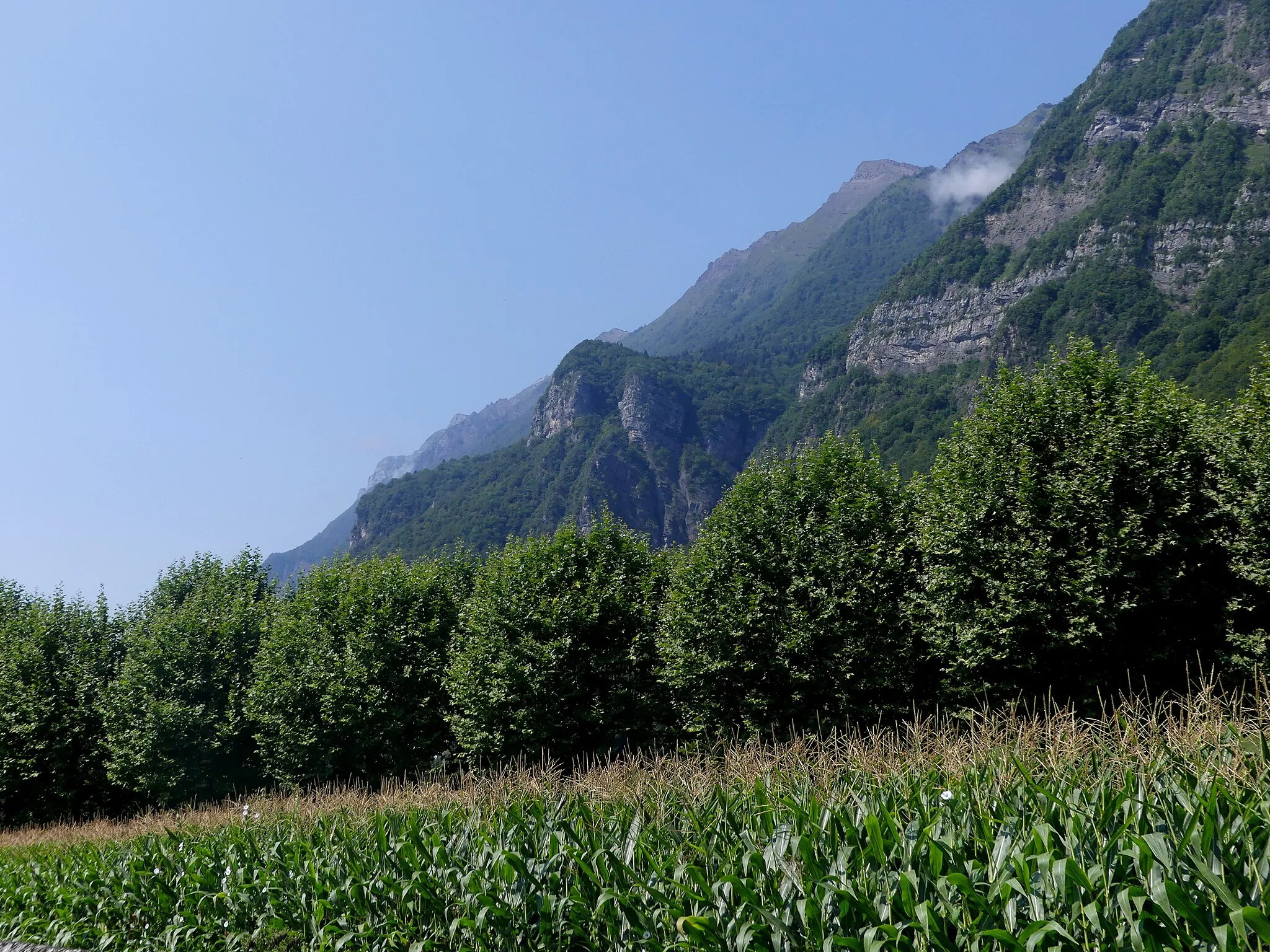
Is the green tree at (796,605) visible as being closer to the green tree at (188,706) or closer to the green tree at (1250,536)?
the green tree at (1250,536)

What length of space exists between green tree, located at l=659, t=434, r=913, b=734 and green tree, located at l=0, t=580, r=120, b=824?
877 inches

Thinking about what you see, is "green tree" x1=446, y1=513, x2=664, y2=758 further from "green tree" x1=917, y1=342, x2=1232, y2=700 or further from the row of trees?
"green tree" x1=917, y1=342, x2=1232, y2=700

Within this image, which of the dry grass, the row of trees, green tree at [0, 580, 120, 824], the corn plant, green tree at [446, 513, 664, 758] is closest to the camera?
the corn plant

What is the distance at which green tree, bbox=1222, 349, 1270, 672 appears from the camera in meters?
15.5

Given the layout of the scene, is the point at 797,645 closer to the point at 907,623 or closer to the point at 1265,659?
the point at 907,623

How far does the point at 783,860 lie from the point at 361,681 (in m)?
20.2

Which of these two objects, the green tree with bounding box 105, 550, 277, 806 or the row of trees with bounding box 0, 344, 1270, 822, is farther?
the green tree with bounding box 105, 550, 277, 806

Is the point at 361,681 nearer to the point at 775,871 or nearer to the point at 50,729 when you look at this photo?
the point at 50,729

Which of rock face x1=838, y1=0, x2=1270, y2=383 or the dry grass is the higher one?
rock face x1=838, y1=0, x2=1270, y2=383

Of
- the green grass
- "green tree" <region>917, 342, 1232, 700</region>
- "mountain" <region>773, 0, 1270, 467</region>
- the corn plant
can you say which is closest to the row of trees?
"green tree" <region>917, 342, 1232, 700</region>

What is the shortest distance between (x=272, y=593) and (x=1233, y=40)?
19615 cm

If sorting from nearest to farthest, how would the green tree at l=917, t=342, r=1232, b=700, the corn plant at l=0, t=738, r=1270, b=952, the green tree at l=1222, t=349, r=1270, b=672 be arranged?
the corn plant at l=0, t=738, r=1270, b=952, the green tree at l=1222, t=349, r=1270, b=672, the green tree at l=917, t=342, r=1232, b=700

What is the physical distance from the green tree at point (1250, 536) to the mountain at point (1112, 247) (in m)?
75.5

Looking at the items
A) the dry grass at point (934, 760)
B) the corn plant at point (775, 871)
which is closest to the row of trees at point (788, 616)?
the dry grass at point (934, 760)
